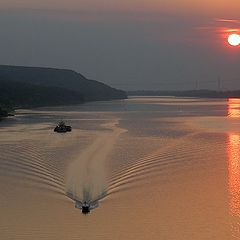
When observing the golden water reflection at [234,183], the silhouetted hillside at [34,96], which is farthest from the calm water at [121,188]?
the silhouetted hillside at [34,96]

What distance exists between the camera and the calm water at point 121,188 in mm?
8898

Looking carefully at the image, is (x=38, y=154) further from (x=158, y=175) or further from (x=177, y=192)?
(x=177, y=192)

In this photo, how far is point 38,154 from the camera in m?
17.0

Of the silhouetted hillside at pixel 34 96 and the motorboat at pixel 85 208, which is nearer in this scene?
the motorboat at pixel 85 208

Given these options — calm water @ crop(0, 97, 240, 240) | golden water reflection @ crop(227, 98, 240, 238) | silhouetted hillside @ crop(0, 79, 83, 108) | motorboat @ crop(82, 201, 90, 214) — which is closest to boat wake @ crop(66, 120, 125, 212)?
calm water @ crop(0, 97, 240, 240)

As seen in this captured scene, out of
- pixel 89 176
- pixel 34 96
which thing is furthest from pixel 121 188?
pixel 34 96

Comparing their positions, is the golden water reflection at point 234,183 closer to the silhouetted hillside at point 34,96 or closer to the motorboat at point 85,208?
the motorboat at point 85,208

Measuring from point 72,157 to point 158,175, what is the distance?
13.4 feet

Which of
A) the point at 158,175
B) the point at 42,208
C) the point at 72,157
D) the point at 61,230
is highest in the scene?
the point at 72,157

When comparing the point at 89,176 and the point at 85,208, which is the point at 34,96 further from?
the point at 85,208

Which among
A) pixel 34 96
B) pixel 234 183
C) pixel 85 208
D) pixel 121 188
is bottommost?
pixel 85 208

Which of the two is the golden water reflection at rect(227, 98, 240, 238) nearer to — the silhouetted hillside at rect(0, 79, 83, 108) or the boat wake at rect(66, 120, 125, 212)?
the boat wake at rect(66, 120, 125, 212)

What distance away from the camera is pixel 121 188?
1177cm

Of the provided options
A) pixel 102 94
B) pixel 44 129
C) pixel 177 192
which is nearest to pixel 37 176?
pixel 177 192
